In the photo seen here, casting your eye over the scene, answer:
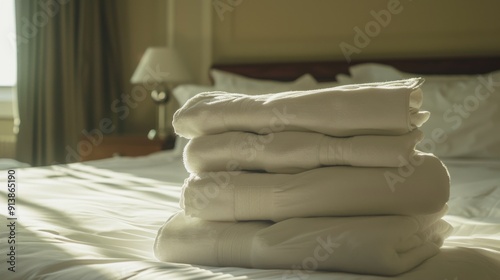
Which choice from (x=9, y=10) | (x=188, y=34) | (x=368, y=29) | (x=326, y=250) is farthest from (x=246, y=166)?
(x=9, y=10)

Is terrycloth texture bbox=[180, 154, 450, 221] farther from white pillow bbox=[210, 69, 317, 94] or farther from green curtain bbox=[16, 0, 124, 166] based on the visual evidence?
green curtain bbox=[16, 0, 124, 166]

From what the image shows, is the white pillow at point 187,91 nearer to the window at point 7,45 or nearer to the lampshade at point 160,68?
the lampshade at point 160,68

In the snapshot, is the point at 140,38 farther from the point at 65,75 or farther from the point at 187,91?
the point at 187,91

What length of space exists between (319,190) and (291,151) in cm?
9

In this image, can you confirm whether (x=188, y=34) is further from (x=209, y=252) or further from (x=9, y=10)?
(x=209, y=252)

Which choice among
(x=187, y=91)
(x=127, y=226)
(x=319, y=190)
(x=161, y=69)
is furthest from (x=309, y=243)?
(x=161, y=69)

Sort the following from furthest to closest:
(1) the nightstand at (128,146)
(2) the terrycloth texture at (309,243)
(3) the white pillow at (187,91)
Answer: (1) the nightstand at (128,146), (3) the white pillow at (187,91), (2) the terrycloth texture at (309,243)

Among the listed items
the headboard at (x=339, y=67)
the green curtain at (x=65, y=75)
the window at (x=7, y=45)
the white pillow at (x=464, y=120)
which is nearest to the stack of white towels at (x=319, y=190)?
the white pillow at (x=464, y=120)

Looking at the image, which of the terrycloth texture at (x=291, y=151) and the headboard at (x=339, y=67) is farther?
the headboard at (x=339, y=67)

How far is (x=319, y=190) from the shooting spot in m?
1.15

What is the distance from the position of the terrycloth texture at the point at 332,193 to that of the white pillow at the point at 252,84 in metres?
2.05

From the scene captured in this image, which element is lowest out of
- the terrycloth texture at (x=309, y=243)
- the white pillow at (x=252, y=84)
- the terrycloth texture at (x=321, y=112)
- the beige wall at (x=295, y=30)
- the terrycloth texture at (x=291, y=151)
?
the terrycloth texture at (x=309, y=243)

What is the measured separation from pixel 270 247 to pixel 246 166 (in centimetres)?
19

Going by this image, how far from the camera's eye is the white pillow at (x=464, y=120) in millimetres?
2734
